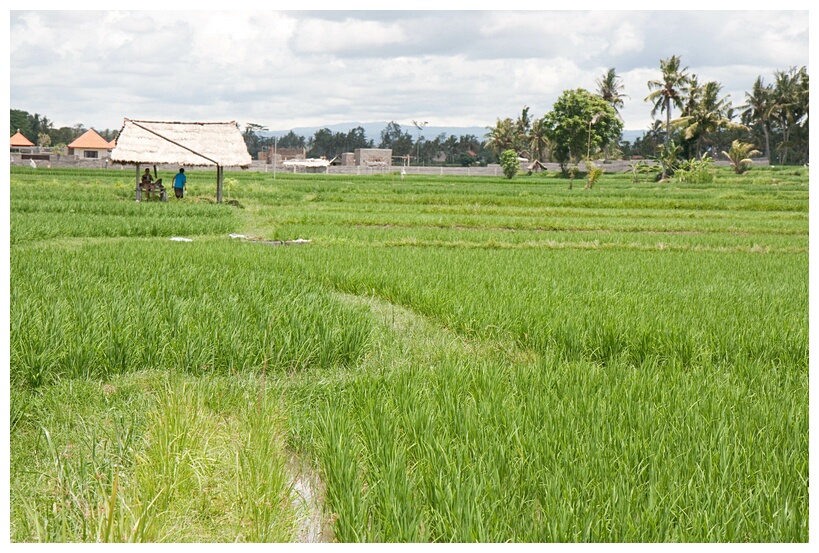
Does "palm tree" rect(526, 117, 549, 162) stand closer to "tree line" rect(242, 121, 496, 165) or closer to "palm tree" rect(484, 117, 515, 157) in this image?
"palm tree" rect(484, 117, 515, 157)

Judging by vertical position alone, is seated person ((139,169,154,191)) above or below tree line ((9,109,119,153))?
below

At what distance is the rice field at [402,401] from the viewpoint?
91.1 inches

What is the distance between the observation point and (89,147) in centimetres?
5509

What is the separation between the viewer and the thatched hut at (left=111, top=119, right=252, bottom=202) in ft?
66.8

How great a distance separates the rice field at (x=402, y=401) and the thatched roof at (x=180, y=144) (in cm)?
1254

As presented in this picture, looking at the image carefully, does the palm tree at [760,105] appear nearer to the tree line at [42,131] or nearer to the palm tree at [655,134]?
the palm tree at [655,134]

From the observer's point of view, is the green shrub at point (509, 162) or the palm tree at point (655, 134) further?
the palm tree at point (655, 134)

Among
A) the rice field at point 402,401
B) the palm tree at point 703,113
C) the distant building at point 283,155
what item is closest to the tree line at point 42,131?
the distant building at point 283,155

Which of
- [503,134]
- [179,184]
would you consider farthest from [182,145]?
[503,134]

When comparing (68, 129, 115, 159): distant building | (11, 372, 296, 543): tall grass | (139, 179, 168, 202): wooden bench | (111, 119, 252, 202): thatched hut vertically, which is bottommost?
(11, 372, 296, 543): tall grass

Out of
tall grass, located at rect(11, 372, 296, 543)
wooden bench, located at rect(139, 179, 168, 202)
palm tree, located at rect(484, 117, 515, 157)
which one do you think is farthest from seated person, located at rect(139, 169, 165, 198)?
palm tree, located at rect(484, 117, 515, 157)

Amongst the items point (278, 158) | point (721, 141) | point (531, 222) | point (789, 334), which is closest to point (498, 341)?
point (789, 334)

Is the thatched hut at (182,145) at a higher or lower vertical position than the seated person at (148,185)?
higher

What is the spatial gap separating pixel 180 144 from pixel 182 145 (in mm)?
490
